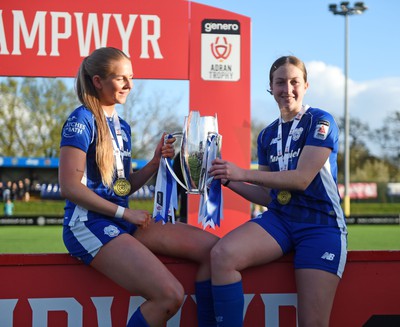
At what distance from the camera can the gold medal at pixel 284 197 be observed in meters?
2.59

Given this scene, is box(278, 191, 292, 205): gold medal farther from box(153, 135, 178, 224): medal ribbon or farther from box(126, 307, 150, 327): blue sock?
box(126, 307, 150, 327): blue sock

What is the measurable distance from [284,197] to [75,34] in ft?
13.0

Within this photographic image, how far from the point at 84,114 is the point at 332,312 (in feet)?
4.57

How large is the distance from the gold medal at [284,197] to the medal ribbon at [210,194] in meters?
0.26

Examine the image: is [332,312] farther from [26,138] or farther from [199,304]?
[26,138]

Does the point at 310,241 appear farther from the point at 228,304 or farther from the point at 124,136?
the point at 124,136

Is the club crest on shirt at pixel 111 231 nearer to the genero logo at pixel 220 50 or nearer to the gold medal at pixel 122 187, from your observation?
the gold medal at pixel 122 187

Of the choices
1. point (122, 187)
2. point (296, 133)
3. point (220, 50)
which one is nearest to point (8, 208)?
point (220, 50)

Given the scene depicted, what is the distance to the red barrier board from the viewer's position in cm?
259

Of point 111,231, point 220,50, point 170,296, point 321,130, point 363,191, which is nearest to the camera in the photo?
point 170,296

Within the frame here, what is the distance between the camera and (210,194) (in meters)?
2.60

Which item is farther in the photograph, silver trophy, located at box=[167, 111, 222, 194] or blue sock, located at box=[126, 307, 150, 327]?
silver trophy, located at box=[167, 111, 222, 194]

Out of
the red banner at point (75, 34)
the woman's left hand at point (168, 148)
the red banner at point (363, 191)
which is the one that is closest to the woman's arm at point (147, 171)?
the woman's left hand at point (168, 148)

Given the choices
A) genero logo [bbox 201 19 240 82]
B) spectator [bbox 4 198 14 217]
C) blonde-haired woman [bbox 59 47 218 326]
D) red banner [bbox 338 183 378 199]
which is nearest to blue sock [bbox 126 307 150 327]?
blonde-haired woman [bbox 59 47 218 326]
